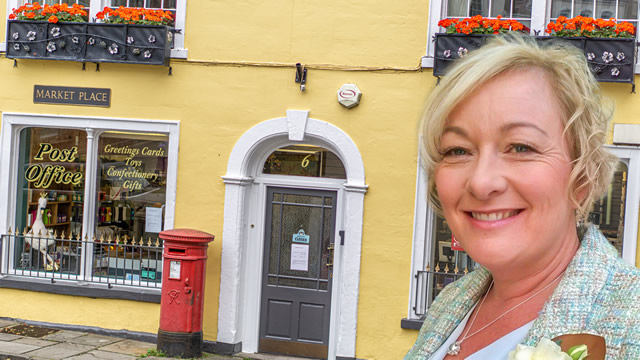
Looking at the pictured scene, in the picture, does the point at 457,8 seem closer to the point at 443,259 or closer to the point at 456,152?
the point at 443,259

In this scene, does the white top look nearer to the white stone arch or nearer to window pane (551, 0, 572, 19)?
the white stone arch

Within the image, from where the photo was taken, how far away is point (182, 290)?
8.84 meters

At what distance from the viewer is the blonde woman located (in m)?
1.52

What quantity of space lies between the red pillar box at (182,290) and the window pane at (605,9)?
531 cm

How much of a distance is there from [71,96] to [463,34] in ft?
17.4

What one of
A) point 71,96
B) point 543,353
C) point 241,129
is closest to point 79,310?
point 71,96

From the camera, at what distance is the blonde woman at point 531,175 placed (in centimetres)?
152

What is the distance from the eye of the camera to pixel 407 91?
8914mm

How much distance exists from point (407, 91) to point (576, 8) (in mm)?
2171

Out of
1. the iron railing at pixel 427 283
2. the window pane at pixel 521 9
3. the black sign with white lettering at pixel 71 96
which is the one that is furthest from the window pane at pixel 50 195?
the window pane at pixel 521 9

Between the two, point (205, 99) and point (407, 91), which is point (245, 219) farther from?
point (407, 91)

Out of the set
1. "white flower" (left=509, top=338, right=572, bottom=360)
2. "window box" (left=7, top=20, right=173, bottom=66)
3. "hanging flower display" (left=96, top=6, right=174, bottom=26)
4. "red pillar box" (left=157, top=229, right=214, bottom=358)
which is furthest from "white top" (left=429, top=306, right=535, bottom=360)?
"hanging flower display" (left=96, top=6, right=174, bottom=26)

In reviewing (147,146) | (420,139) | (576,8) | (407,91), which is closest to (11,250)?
(147,146)

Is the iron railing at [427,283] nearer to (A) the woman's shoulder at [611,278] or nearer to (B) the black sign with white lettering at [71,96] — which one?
(B) the black sign with white lettering at [71,96]
